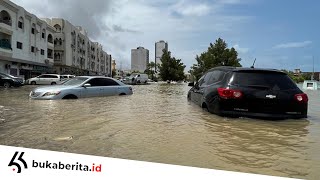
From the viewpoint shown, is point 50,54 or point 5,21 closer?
point 5,21

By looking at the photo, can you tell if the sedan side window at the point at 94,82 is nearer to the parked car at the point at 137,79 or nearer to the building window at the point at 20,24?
the parked car at the point at 137,79

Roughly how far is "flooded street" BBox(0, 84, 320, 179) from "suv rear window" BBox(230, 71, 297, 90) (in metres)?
0.83

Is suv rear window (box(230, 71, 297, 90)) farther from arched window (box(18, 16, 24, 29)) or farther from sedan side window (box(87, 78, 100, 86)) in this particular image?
arched window (box(18, 16, 24, 29))

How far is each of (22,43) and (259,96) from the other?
148 ft

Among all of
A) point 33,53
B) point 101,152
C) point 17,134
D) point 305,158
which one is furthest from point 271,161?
point 33,53

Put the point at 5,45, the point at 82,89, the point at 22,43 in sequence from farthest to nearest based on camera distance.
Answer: the point at 22,43
the point at 5,45
the point at 82,89

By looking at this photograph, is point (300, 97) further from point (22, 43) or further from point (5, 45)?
point (22, 43)

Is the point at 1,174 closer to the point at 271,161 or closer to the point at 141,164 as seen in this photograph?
the point at 141,164

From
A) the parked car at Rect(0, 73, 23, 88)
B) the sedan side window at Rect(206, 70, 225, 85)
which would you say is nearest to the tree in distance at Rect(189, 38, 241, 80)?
the parked car at Rect(0, 73, 23, 88)

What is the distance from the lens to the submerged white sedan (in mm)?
13078

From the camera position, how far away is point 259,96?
25.2ft

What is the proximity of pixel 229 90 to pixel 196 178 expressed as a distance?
→ 450 centimetres

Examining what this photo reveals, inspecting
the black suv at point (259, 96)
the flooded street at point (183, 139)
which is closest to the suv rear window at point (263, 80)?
the black suv at point (259, 96)

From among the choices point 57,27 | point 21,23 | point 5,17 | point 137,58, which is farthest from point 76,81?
point 137,58
